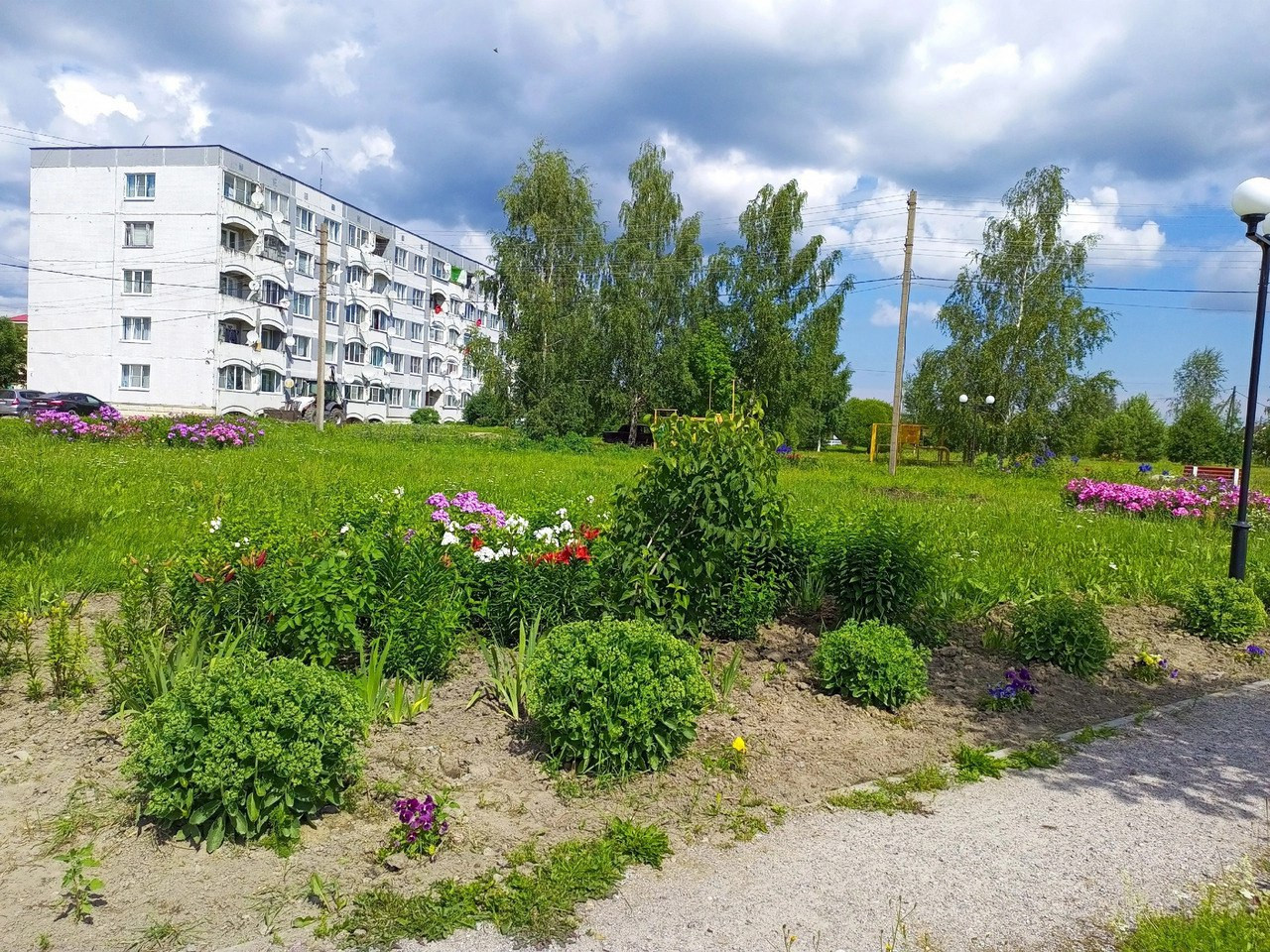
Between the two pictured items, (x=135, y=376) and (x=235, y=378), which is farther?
(x=235, y=378)

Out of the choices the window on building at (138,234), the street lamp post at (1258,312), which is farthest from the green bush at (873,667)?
the window on building at (138,234)

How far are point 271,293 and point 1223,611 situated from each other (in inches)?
1949

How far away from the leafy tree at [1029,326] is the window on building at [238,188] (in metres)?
36.7

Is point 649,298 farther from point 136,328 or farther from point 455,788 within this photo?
point 455,788

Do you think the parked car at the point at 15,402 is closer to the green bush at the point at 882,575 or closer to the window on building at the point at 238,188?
the window on building at the point at 238,188

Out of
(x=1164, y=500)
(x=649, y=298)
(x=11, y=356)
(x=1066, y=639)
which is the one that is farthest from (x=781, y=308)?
(x=11, y=356)

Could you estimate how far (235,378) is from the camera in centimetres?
4516

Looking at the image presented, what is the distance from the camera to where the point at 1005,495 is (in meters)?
17.6

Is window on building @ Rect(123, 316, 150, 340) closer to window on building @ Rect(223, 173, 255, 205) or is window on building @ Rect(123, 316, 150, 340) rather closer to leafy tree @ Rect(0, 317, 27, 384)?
window on building @ Rect(223, 173, 255, 205)

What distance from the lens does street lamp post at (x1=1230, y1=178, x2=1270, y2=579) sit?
7.02 metres

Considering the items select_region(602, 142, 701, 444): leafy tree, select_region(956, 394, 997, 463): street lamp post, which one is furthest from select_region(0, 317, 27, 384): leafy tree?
select_region(956, 394, 997, 463): street lamp post

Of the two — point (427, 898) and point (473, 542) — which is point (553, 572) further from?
point (427, 898)

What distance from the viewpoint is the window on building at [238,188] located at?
4344 centimetres

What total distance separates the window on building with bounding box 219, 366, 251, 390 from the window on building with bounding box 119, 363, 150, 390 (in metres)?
3.74
